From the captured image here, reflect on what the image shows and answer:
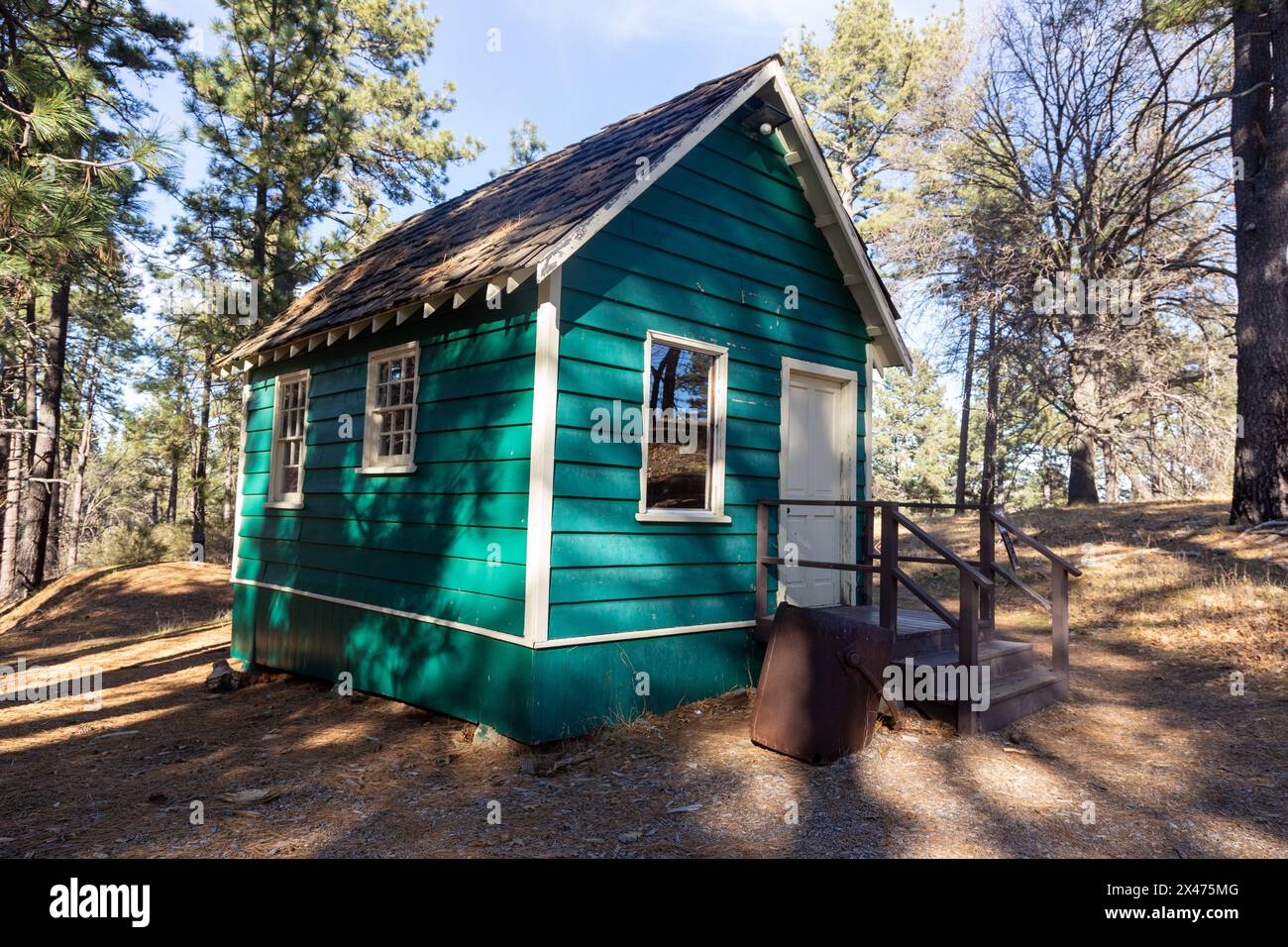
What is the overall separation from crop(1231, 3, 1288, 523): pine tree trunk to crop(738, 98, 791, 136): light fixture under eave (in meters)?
8.35

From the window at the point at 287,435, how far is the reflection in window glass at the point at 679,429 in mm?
5038

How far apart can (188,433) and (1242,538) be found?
899 inches

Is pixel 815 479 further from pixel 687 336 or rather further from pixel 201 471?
pixel 201 471

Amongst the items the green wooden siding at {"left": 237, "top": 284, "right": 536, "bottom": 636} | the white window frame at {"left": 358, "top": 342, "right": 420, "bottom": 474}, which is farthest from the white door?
the white window frame at {"left": 358, "top": 342, "right": 420, "bottom": 474}

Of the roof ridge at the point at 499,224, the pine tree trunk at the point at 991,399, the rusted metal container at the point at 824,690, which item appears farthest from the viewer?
the pine tree trunk at the point at 991,399

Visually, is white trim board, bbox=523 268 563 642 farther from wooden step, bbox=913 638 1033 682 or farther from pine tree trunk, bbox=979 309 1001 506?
pine tree trunk, bbox=979 309 1001 506

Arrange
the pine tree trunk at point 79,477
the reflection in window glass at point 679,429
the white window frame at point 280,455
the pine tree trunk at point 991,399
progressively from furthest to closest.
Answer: the pine tree trunk at point 79,477 < the pine tree trunk at point 991,399 < the white window frame at point 280,455 < the reflection in window glass at point 679,429

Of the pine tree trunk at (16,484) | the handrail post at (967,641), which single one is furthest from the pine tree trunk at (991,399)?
the pine tree trunk at (16,484)

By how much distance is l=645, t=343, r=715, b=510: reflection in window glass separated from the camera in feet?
21.7

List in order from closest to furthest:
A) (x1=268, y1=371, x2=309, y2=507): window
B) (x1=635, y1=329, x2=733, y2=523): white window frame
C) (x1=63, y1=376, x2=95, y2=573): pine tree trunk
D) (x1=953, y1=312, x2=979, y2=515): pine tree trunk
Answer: (x1=635, y1=329, x2=733, y2=523): white window frame
(x1=268, y1=371, x2=309, y2=507): window
(x1=953, y1=312, x2=979, y2=515): pine tree trunk
(x1=63, y1=376, x2=95, y2=573): pine tree trunk

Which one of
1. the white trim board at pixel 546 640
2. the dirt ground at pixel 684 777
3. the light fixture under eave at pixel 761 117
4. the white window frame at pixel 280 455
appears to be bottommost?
the dirt ground at pixel 684 777

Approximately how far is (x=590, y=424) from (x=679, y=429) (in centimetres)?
105

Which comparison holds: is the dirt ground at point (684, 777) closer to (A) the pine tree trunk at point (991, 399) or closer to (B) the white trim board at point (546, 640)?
(B) the white trim board at point (546, 640)

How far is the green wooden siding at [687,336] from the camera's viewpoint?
5.95m
